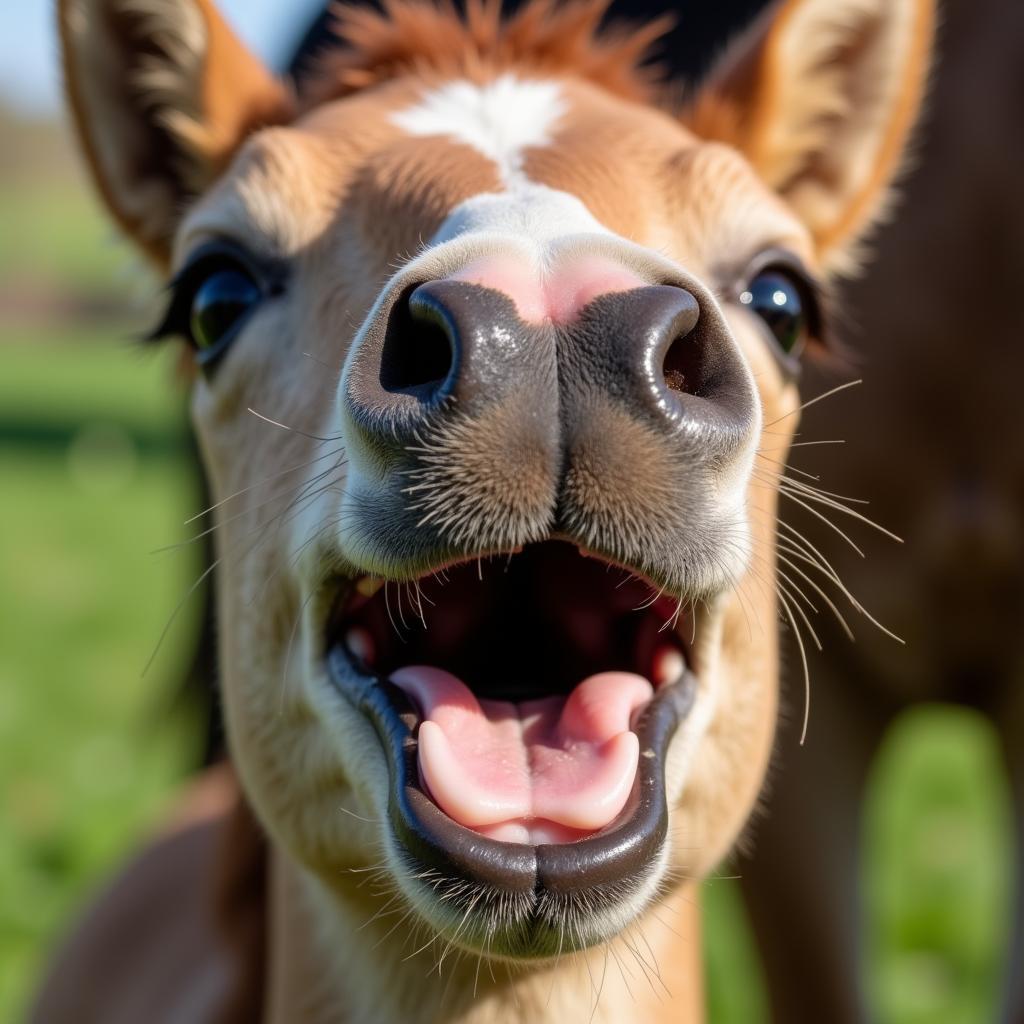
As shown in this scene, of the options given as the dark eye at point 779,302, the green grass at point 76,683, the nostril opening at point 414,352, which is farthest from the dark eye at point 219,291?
the dark eye at point 779,302

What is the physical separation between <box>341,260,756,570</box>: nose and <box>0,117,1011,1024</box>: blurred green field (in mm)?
1279

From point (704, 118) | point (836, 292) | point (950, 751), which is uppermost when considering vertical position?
point (704, 118)

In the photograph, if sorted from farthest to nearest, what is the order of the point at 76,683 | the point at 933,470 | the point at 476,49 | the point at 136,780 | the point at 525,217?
the point at 76,683 < the point at 136,780 < the point at 933,470 < the point at 476,49 < the point at 525,217

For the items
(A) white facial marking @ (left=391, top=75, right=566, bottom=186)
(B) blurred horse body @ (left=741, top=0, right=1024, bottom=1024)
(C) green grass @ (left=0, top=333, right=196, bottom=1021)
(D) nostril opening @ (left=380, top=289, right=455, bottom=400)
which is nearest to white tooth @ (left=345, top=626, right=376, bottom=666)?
(D) nostril opening @ (left=380, top=289, right=455, bottom=400)

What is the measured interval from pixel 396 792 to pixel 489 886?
0.67 feet

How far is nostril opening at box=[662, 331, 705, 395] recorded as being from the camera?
1.99 metres

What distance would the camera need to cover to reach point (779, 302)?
272cm

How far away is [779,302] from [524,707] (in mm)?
975

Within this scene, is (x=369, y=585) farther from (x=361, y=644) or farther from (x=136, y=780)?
(x=136, y=780)

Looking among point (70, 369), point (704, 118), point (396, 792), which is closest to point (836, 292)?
point (704, 118)

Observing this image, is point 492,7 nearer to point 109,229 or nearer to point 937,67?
point 109,229

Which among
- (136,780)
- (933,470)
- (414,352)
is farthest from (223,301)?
(136,780)

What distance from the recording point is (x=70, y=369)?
32812mm

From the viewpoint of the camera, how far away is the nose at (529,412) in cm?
187
